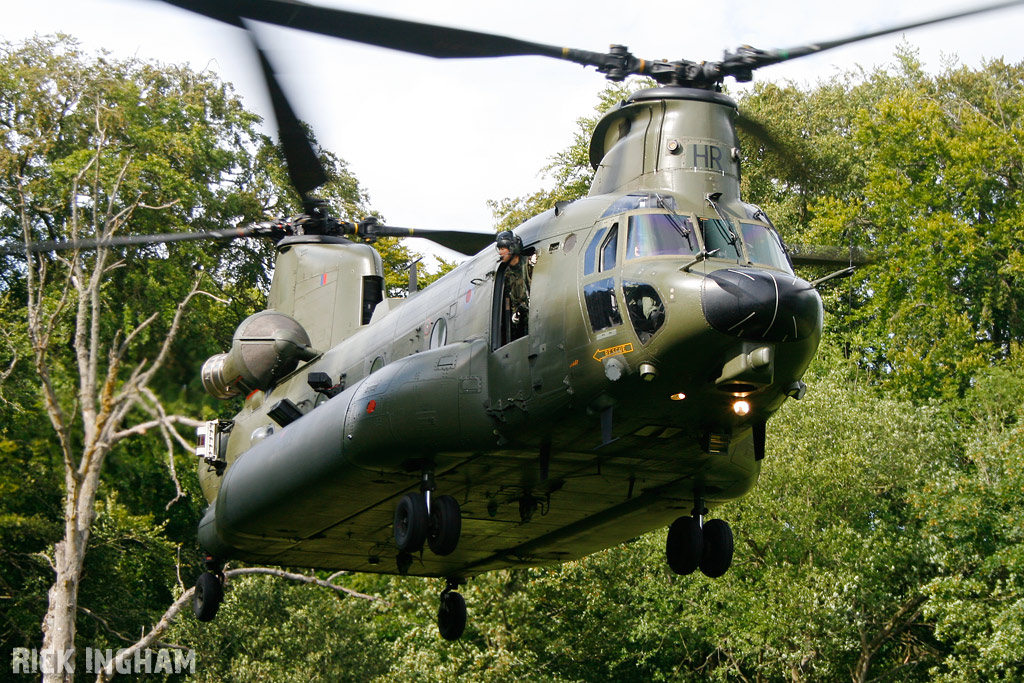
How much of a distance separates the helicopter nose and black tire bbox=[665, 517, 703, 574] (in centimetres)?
346

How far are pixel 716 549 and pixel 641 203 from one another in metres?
4.10

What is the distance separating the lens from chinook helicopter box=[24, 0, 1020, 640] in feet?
33.0

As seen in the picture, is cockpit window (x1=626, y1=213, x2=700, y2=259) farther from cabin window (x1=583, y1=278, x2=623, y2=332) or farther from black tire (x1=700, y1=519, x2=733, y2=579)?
black tire (x1=700, y1=519, x2=733, y2=579)

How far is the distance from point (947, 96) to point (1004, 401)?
16.6m

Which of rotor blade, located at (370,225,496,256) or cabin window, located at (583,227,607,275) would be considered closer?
cabin window, located at (583,227,607,275)

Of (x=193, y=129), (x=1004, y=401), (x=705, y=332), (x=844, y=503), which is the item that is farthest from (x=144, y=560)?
(x=705, y=332)

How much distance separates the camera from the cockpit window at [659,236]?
34.6ft

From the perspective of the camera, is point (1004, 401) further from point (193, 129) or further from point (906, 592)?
point (193, 129)

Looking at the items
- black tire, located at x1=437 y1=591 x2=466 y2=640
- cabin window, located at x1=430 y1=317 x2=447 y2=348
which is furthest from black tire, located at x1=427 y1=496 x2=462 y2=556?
black tire, located at x1=437 y1=591 x2=466 y2=640

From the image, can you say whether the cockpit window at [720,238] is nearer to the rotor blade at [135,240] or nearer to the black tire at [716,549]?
the black tire at [716,549]

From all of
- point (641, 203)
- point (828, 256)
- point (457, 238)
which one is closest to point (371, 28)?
point (641, 203)

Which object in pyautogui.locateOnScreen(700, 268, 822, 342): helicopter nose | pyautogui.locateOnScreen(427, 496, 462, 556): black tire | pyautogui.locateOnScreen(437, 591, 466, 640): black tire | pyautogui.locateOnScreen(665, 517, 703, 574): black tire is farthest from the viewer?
pyautogui.locateOnScreen(437, 591, 466, 640): black tire

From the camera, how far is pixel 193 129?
118 feet


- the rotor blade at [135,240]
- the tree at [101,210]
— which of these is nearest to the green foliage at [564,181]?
the tree at [101,210]
